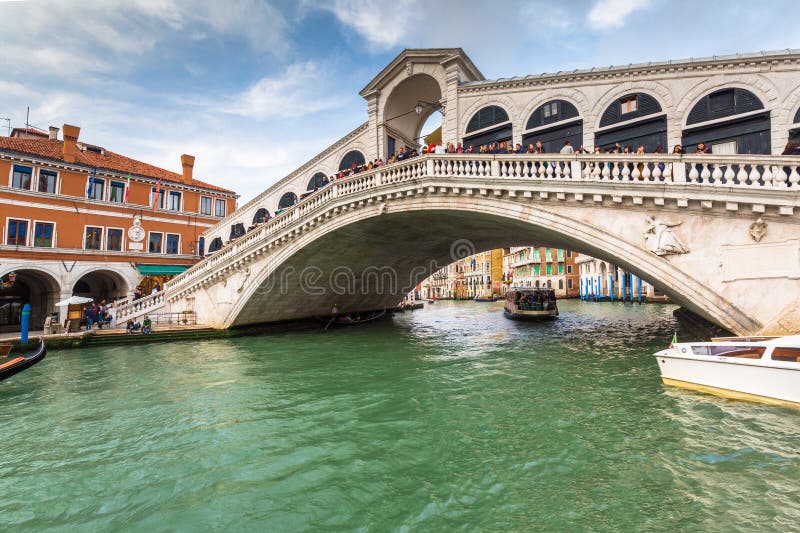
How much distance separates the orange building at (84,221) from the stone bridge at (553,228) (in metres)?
5.43

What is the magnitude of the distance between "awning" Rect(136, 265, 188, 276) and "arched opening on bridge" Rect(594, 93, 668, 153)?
22190mm

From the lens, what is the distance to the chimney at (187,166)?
2414 cm

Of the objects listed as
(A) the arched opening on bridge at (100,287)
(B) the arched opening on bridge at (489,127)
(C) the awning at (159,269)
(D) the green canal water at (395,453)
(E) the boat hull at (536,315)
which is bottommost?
(D) the green canal water at (395,453)

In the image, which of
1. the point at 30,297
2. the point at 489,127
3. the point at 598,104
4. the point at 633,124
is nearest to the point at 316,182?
the point at 489,127

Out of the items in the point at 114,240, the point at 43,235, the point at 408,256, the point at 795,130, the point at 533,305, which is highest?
the point at 795,130

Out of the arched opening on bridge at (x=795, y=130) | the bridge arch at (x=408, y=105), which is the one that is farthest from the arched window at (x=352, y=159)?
the arched opening on bridge at (x=795, y=130)

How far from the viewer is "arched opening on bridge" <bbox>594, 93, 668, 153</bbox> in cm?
1132

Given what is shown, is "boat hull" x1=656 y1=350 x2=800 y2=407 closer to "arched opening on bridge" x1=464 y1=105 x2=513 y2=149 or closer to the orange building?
"arched opening on bridge" x1=464 y1=105 x2=513 y2=149

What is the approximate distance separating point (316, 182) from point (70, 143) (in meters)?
12.9

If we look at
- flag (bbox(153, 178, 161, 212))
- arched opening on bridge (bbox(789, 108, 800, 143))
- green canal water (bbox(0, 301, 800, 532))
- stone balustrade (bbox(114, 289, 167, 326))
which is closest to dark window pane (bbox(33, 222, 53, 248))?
flag (bbox(153, 178, 161, 212))

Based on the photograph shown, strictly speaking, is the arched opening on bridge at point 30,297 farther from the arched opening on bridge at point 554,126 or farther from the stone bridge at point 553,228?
the arched opening on bridge at point 554,126

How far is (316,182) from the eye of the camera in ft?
65.3

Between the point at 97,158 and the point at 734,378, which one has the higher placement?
the point at 97,158

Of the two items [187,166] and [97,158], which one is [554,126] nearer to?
[187,166]
